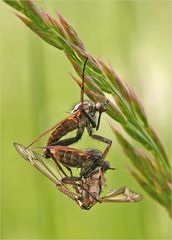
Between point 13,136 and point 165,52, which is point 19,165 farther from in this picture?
point 165,52

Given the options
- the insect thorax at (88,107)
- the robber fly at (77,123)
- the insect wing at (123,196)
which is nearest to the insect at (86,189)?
the insect wing at (123,196)

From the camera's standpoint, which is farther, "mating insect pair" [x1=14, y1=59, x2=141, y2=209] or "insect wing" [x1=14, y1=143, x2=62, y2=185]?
"mating insect pair" [x1=14, y1=59, x2=141, y2=209]

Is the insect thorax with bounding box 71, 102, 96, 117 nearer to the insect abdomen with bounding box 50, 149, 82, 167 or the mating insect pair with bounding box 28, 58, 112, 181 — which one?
the mating insect pair with bounding box 28, 58, 112, 181

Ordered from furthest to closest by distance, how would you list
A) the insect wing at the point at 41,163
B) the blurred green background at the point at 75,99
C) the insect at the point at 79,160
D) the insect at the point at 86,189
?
the blurred green background at the point at 75,99 < the insect at the point at 79,160 < the insect at the point at 86,189 < the insect wing at the point at 41,163

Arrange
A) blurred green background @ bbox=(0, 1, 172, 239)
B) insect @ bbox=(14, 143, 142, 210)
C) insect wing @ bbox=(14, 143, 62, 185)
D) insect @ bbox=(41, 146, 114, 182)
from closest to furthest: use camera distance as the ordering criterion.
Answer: insect wing @ bbox=(14, 143, 62, 185) < insect @ bbox=(14, 143, 142, 210) < insect @ bbox=(41, 146, 114, 182) < blurred green background @ bbox=(0, 1, 172, 239)

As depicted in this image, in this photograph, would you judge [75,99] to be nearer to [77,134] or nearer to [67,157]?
[77,134]

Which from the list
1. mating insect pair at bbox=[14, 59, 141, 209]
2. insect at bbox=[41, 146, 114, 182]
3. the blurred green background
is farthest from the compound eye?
the blurred green background

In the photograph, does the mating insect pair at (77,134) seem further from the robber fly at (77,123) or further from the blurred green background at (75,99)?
the blurred green background at (75,99)
